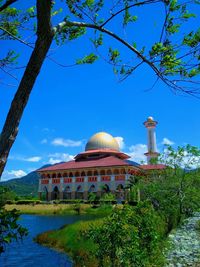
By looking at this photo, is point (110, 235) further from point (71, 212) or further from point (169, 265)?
point (71, 212)

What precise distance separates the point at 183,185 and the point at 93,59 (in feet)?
65.4

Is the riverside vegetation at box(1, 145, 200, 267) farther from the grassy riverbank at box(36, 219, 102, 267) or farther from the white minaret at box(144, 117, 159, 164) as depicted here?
the white minaret at box(144, 117, 159, 164)

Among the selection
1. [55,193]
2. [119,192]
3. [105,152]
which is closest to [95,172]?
[105,152]

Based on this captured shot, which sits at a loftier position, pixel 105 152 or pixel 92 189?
pixel 105 152

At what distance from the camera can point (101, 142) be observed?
7469 centimetres

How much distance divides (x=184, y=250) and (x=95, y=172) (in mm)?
53579

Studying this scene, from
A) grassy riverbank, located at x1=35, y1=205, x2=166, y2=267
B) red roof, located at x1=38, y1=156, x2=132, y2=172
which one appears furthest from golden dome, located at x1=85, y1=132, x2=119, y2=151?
grassy riverbank, located at x1=35, y1=205, x2=166, y2=267

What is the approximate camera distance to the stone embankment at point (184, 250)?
435 inches

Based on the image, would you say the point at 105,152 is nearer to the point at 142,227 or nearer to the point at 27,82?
the point at 142,227

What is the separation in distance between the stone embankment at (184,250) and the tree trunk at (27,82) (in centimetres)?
833

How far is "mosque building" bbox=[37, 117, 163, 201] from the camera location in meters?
62.9

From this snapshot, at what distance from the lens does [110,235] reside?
320 inches

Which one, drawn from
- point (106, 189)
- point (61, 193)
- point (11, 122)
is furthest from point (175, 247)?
point (61, 193)

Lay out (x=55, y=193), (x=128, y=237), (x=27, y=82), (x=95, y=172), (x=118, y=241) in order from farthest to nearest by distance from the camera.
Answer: (x=55, y=193) → (x=95, y=172) → (x=128, y=237) → (x=118, y=241) → (x=27, y=82)
